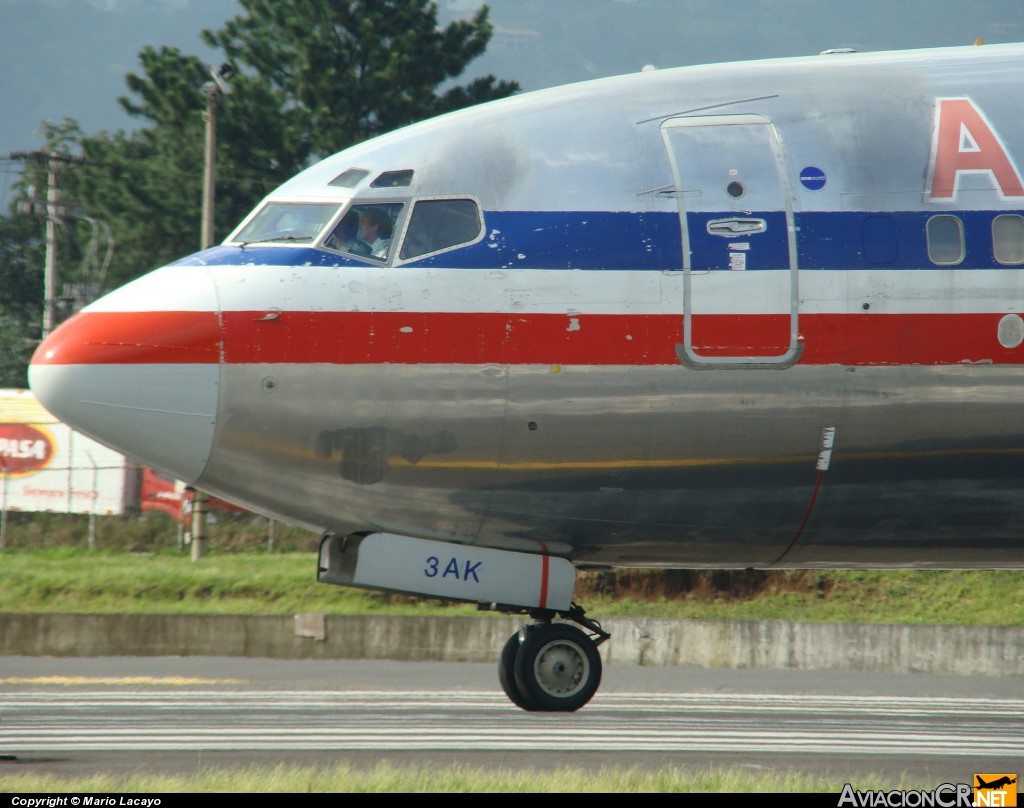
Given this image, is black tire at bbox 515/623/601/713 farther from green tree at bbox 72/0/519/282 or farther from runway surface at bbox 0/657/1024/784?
green tree at bbox 72/0/519/282

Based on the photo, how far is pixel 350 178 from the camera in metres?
11.1

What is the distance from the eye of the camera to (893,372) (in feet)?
35.2

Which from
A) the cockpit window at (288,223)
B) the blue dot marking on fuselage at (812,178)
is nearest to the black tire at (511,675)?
the cockpit window at (288,223)

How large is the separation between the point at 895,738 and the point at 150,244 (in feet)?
145

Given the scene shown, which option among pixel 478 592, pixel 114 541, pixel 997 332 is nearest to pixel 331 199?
pixel 478 592

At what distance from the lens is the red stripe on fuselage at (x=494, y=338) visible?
402 inches

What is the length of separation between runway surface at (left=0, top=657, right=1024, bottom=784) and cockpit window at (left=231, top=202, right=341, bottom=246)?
249 inches

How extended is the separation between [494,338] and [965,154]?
165 inches

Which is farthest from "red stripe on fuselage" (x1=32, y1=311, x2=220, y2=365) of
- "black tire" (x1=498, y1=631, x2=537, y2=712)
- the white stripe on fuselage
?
"black tire" (x1=498, y1=631, x2=537, y2=712)

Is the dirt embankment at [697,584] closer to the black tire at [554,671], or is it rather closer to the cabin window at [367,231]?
the black tire at [554,671]

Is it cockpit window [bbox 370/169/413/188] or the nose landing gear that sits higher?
cockpit window [bbox 370/169/413/188]

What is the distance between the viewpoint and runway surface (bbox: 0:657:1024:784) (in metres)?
15.5

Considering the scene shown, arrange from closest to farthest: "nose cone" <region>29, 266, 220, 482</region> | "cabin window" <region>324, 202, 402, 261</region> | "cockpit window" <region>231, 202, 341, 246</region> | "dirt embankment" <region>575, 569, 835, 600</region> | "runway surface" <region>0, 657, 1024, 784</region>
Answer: "nose cone" <region>29, 266, 220, 482</region> → "cabin window" <region>324, 202, 402, 261</region> → "cockpit window" <region>231, 202, 341, 246</region> → "runway surface" <region>0, 657, 1024, 784</region> → "dirt embankment" <region>575, 569, 835, 600</region>

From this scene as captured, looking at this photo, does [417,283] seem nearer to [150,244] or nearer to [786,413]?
[786,413]
